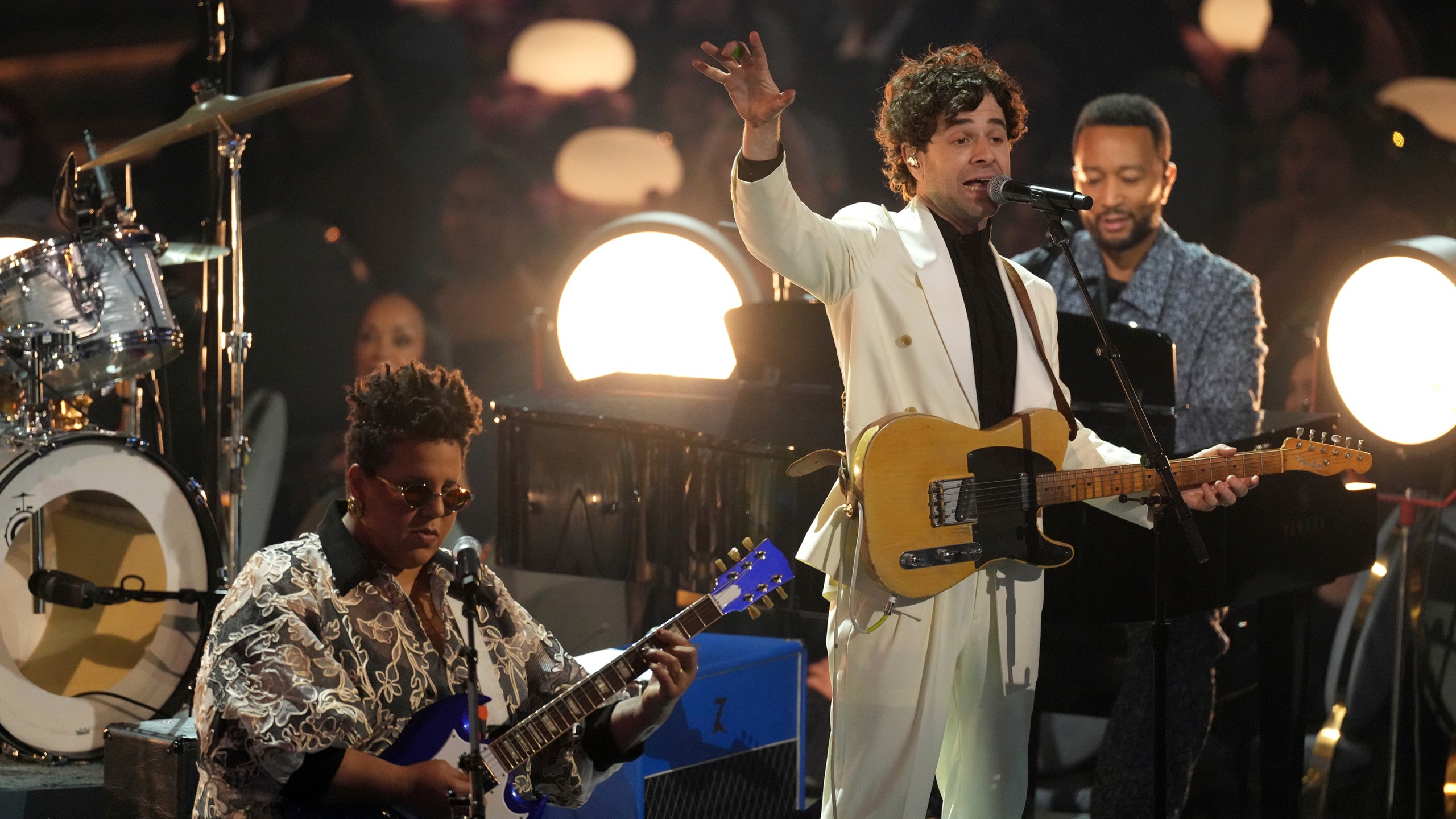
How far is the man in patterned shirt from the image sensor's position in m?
5.07

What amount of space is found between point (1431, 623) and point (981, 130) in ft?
11.6

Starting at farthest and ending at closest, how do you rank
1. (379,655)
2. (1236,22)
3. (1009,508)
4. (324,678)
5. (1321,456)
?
(1236,22), (1321,456), (1009,508), (379,655), (324,678)

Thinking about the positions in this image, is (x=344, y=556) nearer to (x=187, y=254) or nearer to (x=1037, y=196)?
(x=1037, y=196)

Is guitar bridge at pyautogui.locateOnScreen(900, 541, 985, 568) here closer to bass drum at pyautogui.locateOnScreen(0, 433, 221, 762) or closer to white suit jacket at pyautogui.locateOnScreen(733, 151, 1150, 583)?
white suit jacket at pyautogui.locateOnScreen(733, 151, 1150, 583)

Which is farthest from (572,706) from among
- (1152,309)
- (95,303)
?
(1152,309)

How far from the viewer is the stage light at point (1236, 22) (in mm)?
6609

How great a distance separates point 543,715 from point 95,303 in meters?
2.90

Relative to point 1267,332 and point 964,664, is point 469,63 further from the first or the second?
point 964,664

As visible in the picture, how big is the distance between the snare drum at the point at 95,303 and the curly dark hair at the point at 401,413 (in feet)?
8.13

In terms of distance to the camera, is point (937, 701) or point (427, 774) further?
point (937, 701)

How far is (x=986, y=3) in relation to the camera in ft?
23.3

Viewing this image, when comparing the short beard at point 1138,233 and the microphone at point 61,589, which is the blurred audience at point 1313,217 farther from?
the microphone at point 61,589

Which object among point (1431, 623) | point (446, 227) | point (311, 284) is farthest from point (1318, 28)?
point (311, 284)

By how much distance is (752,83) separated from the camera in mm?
2848
